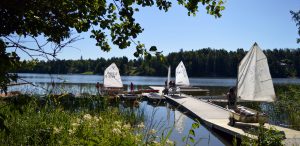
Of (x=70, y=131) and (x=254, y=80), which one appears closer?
(x=70, y=131)

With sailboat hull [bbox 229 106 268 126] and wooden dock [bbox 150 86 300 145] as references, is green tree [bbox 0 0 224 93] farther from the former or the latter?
sailboat hull [bbox 229 106 268 126]

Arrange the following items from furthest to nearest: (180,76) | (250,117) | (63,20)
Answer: (180,76) → (250,117) → (63,20)

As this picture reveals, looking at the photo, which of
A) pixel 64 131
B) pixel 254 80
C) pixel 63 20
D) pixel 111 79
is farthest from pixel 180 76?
pixel 63 20

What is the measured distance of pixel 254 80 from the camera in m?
14.9

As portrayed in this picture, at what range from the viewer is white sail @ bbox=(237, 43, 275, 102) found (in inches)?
583

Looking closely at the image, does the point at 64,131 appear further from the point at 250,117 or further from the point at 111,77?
the point at 111,77

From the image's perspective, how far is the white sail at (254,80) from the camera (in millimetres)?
14805

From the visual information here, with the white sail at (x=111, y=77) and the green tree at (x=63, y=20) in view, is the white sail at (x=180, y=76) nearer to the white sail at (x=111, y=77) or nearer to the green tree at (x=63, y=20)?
the white sail at (x=111, y=77)

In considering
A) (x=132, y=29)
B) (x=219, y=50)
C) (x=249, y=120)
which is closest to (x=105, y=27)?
(x=132, y=29)

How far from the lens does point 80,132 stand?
496 cm

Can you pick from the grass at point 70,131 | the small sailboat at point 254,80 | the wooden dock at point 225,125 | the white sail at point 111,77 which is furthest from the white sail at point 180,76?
the grass at point 70,131

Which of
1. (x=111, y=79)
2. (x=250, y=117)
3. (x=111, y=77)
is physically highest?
(x=111, y=77)

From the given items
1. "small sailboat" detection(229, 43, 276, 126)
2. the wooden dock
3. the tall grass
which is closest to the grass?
the tall grass

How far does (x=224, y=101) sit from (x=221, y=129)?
16.1m
